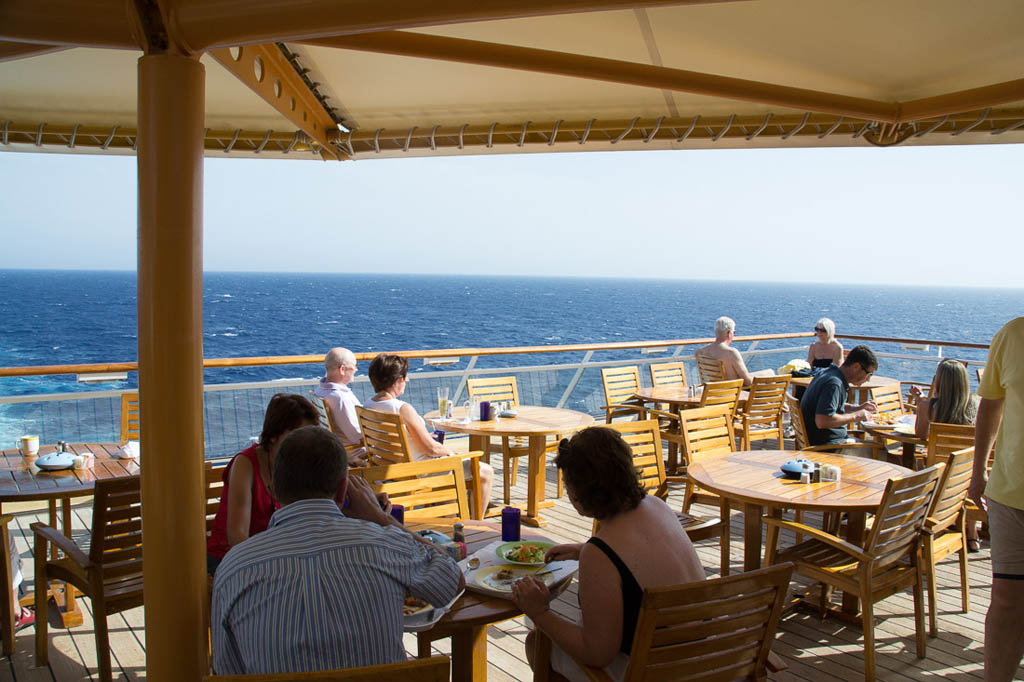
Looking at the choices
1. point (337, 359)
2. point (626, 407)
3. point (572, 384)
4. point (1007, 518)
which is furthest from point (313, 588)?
point (572, 384)

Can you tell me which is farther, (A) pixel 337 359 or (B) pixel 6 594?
(A) pixel 337 359

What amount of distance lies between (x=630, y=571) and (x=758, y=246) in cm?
10552

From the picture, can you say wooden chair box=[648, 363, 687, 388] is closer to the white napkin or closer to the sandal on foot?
the white napkin

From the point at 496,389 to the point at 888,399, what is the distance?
3.52 m

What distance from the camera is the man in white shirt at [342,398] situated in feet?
16.7

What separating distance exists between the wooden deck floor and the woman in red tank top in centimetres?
116

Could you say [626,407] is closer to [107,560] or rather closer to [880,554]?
[880,554]

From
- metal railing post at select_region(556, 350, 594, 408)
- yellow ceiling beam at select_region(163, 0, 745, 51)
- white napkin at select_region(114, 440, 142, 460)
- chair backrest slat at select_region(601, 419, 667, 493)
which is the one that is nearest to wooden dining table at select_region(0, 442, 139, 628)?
white napkin at select_region(114, 440, 142, 460)

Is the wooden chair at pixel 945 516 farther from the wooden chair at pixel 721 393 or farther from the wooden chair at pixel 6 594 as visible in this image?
the wooden chair at pixel 6 594

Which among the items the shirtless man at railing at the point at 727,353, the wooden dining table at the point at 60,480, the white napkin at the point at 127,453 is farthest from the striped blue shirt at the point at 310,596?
the shirtless man at railing at the point at 727,353

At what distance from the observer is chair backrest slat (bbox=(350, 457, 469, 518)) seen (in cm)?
323

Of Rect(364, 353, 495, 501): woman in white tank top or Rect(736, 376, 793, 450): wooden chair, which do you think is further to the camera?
Rect(736, 376, 793, 450): wooden chair

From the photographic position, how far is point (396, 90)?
11.9 feet

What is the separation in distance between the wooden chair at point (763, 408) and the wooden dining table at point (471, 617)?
4385mm
